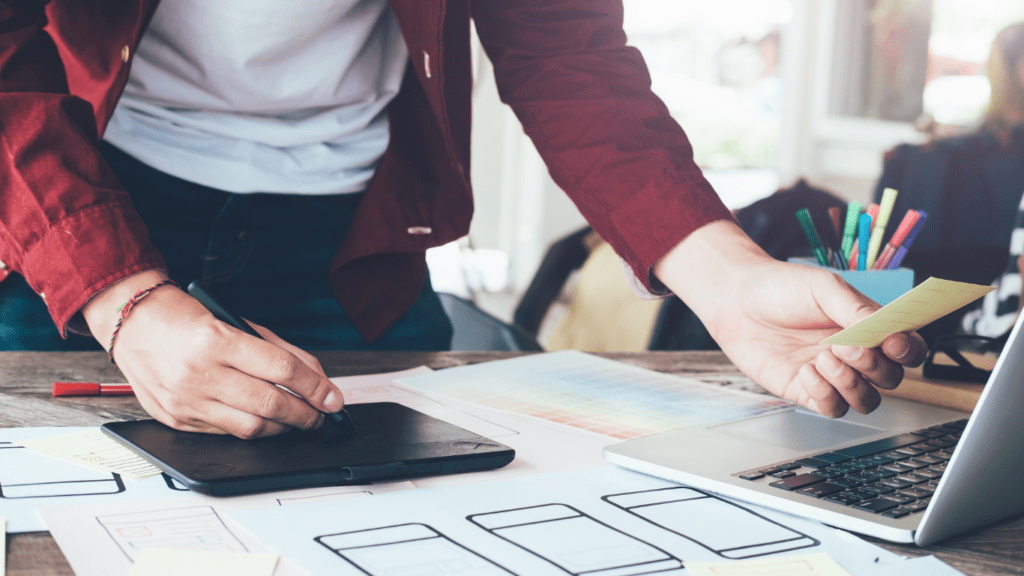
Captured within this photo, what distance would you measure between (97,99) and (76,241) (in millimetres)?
280

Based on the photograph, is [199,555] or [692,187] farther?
[692,187]

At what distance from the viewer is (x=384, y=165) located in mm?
1099

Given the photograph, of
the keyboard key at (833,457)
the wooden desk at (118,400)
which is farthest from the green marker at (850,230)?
the keyboard key at (833,457)

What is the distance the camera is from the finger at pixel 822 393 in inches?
27.2

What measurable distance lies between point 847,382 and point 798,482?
15 cm

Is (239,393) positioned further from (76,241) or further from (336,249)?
(336,249)

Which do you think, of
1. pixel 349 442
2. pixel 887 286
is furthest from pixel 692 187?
pixel 349 442

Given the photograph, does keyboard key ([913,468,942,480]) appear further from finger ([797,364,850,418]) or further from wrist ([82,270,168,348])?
wrist ([82,270,168,348])

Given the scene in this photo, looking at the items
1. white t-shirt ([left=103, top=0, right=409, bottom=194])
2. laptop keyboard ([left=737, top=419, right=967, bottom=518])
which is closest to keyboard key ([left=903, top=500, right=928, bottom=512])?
laptop keyboard ([left=737, top=419, right=967, bottom=518])

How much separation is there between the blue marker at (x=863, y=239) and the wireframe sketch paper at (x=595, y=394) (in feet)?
0.70

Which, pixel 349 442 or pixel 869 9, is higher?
pixel 869 9

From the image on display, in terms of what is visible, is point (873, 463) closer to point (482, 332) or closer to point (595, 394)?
point (595, 394)

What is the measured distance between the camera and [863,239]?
3.12 ft

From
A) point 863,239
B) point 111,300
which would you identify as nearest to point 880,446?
point 863,239
